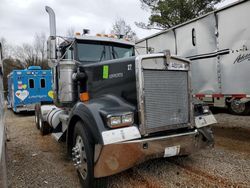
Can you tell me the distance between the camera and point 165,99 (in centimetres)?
343

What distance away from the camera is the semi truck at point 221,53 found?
5.54 metres

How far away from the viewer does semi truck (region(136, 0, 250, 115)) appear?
218 inches

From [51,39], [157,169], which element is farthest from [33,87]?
[157,169]

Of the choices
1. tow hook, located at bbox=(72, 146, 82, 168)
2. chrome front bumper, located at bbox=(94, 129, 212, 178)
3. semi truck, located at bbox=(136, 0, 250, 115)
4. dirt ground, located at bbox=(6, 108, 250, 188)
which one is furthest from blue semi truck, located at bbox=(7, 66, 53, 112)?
chrome front bumper, located at bbox=(94, 129, 212, 178)

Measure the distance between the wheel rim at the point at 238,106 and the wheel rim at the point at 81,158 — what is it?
4.18m

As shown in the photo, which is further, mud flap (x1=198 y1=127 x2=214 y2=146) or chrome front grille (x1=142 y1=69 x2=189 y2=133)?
mud flap (x1=198 y1=127 x2=214 y2=146)

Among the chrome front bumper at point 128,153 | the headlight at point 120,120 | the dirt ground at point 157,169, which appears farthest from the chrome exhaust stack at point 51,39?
the chrome front bumper at point 128,153

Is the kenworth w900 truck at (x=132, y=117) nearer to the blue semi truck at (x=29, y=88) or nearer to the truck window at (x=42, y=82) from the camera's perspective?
the blue semi truck at (x=29, y=88)

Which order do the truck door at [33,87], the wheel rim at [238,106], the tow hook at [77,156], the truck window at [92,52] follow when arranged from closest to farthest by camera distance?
the tow hook at [77,156]
the truck window at [92,52]
the wheel rim at [238,106]
the truck door at [33,87]

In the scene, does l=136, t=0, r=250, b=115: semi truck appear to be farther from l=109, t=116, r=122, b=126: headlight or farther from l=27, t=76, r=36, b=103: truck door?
l=27, t=76, r=36, b=103: truck door

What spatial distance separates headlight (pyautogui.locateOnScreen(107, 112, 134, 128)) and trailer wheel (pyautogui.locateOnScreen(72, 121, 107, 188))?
495 millimetres

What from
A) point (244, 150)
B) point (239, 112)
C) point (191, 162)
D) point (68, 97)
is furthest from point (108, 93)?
point (239, 112)

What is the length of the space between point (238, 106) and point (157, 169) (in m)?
3.18

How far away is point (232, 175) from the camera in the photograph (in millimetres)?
3750
